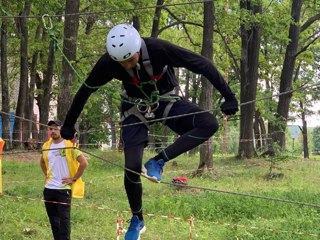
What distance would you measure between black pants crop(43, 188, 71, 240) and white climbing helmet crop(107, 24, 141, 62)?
2743mm

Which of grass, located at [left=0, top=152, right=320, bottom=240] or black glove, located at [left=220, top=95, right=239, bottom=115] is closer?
black glove, located at [left=220, top=95, right=239, bottom=115]

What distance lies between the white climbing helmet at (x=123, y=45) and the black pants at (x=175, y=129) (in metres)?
0.68

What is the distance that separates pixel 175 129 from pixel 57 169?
87.4 inches

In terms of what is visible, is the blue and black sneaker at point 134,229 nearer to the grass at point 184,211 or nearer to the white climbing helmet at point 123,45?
the grass at point 184,211

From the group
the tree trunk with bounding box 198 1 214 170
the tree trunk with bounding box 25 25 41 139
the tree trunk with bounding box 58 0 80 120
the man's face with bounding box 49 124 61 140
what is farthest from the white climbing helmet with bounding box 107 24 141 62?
the tree trunk with bounding box 25 25 41 139

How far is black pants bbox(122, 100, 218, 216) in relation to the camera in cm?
439

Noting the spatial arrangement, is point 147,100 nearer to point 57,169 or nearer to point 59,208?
point 57,169

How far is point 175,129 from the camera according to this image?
15.4 ft

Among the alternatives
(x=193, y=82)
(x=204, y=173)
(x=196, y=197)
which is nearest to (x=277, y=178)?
(x=204, y=173)

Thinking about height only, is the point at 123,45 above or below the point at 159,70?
above

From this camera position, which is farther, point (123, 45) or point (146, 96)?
point (146, 96)

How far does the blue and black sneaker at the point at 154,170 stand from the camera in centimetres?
423

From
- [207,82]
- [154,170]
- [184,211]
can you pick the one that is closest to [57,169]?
[154,170]

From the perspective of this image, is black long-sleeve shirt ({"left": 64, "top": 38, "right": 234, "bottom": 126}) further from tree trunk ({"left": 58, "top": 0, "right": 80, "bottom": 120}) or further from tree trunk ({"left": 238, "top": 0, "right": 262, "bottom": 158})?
tree trunk ({"left": 238, "top": 0, "right": 262, "bottom": 158})
